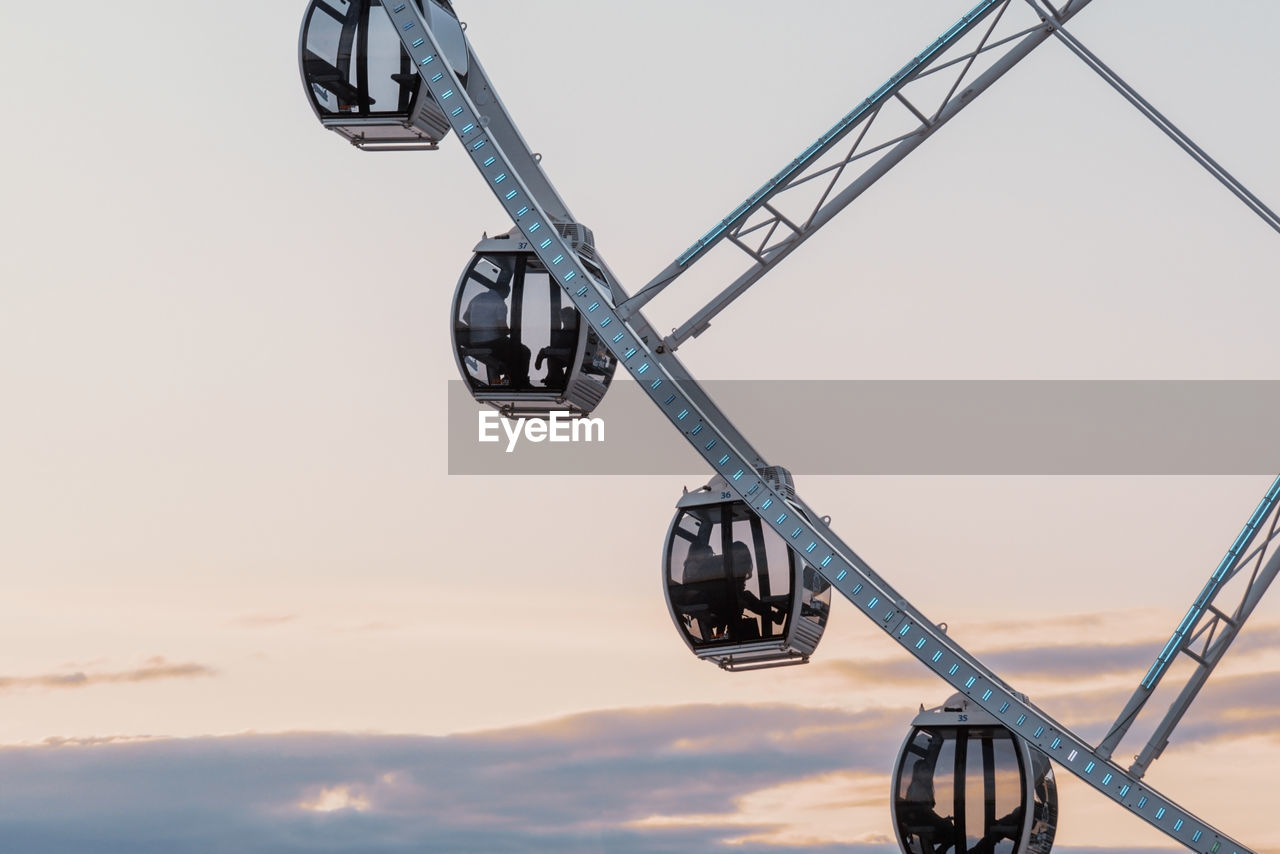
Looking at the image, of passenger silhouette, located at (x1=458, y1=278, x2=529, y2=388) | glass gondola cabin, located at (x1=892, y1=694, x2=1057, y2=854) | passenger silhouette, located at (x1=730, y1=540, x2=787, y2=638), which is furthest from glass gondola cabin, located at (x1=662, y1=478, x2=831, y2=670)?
passenger silhouette, located at (x1=458, y1=278, x2=529, y2=388)

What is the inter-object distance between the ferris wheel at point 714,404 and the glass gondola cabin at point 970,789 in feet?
0.07

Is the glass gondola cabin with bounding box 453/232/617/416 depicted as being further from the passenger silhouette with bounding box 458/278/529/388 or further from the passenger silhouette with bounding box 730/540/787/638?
the passenger silhouette with bounding box 730/540/787/638

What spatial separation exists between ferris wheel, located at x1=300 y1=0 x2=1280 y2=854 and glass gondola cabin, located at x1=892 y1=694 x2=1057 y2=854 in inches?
0.9

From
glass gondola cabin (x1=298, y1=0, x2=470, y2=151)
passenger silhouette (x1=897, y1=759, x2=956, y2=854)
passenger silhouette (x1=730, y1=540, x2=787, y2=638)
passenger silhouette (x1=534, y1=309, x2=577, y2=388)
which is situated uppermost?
glass gondola cabin (x1=298, y1=0, x2=470, y2=151)

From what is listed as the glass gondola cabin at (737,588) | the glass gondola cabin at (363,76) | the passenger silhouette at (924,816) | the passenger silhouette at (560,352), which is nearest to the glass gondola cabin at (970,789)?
Answer: the passenger silhouette at (924,816)

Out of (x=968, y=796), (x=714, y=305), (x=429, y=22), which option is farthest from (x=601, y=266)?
(x=968, y=796)

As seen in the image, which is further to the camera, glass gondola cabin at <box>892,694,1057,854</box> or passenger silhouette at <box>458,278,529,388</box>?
glass gondola cabin at <box>892,694,1057,854</box>

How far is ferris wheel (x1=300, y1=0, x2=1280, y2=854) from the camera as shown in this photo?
27297 millimetres

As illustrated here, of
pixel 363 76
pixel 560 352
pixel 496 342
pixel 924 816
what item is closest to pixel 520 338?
pixel 496 342

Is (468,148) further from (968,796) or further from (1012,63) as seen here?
(968,796)

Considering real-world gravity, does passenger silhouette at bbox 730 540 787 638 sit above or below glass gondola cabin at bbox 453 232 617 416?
below

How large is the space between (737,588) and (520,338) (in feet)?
11.6

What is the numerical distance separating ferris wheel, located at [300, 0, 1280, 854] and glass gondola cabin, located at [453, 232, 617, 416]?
0.07 feet

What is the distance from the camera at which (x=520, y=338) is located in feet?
92.9
